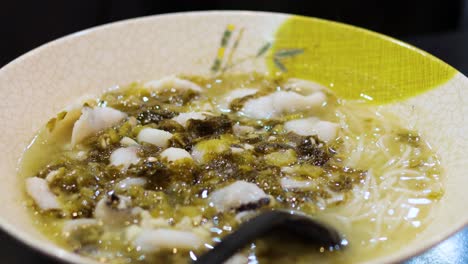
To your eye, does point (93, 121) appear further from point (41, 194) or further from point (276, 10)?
point (276, 10)

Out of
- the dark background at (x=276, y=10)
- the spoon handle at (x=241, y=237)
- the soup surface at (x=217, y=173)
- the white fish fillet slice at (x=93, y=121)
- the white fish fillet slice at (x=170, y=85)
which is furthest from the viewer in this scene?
the dark background at (x=276, y=10)

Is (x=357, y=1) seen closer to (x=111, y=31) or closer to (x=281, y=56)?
(x=281, y=56)

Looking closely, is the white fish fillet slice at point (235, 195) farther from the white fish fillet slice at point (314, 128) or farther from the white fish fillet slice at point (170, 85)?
the white fish fillet slice at point (170, 85)

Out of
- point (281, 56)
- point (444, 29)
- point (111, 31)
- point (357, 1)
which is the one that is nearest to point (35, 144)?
point (111, 31)

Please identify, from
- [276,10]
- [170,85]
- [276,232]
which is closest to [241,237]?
[276,232]

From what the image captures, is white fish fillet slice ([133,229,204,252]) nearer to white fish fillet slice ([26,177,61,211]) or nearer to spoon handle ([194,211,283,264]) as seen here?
spoon handle ([194,211,283,264])

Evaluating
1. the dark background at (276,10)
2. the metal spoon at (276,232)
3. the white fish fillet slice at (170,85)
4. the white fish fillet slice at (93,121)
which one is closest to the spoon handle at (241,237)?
the metal spoon at (276,232)
